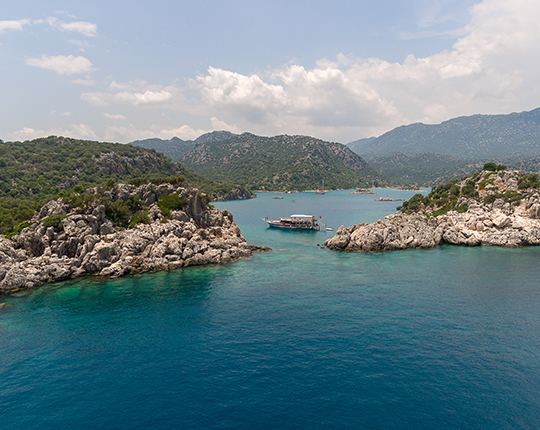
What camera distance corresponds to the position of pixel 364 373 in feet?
107

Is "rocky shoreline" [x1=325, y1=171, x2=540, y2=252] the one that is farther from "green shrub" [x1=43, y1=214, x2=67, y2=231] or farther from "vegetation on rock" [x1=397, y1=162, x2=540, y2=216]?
"green shrub" [x1=43, y1=214, x2=67, y2=231]

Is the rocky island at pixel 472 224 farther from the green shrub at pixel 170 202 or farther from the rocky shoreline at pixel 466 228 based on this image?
the green shrub at pixel 170 202

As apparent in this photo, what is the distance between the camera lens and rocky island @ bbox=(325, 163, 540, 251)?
91.4m

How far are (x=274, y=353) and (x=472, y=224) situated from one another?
93.0 metres

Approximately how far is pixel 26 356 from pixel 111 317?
11419 mm

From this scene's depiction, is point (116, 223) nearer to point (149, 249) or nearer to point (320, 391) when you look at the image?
point (149, 249)

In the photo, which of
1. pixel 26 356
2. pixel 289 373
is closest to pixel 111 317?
pixel 26 356

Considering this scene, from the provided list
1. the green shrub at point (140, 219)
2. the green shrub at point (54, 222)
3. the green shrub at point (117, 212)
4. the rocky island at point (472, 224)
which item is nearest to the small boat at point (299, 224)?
the rocky island at point (472, 224)

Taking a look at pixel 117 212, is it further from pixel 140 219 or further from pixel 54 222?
pixel 54 222

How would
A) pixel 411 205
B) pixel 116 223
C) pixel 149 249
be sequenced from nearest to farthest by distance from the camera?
pixel 149 249 < pixel 116 223 < pixel 411 205

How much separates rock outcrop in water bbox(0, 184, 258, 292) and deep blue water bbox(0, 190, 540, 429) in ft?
18.0

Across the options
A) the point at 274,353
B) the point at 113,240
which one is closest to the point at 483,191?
the point at 274,353

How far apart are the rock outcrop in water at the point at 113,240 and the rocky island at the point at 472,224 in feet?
121

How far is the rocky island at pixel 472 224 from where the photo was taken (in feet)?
300
